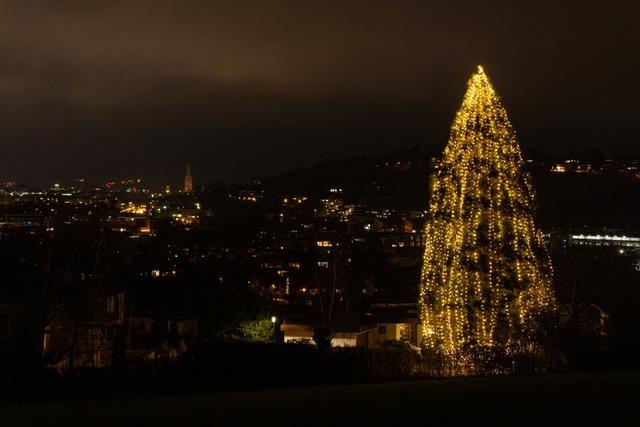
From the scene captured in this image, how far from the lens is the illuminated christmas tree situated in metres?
13.8

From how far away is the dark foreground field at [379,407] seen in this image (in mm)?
6684

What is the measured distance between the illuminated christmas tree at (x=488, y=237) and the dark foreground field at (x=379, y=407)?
168 inches

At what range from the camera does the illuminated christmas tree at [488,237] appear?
543 inches

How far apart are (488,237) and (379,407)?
23.2 ft

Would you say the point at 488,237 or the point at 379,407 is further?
the point at 488,237

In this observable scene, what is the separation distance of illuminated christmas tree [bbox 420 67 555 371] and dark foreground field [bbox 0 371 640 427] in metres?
4.27

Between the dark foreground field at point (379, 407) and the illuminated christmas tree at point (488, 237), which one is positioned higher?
the illuminated christmas tree at point (488, 237)

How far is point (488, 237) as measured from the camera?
544 inches

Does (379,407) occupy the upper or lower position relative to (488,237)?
lower

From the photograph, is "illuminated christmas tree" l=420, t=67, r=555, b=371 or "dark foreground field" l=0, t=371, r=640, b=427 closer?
"dark foreground field" l=0, t=371, r=640, b=427

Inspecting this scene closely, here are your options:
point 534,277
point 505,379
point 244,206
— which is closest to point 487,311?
point 534,277

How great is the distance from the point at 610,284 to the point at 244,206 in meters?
95.3

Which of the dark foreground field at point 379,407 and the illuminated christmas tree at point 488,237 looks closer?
the dark foreground field at point 379,407

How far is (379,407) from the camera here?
24.5ft
